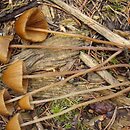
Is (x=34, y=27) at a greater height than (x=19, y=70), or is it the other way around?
(x=34, y=27)

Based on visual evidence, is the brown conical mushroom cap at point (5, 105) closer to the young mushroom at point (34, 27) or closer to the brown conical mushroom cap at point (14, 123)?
the brown conical mushroom cap at point (14, 123)

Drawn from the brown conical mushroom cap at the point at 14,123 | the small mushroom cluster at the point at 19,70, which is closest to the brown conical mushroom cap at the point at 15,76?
the small mushroom cluster at the point at 19,70

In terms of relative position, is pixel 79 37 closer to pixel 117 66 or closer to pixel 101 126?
pixel 117 66

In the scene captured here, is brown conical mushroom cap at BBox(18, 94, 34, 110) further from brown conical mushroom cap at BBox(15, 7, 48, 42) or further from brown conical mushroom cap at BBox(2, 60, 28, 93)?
brown conical mushroom cap at BBox(15, 7, 48, 42)

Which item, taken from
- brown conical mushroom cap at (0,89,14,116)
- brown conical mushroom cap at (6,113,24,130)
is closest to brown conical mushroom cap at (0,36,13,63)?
brown conical mushroom cap at (0,89,14,116)

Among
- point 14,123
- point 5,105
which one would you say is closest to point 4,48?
point 5,105

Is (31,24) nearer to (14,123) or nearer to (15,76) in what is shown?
(15,76)
